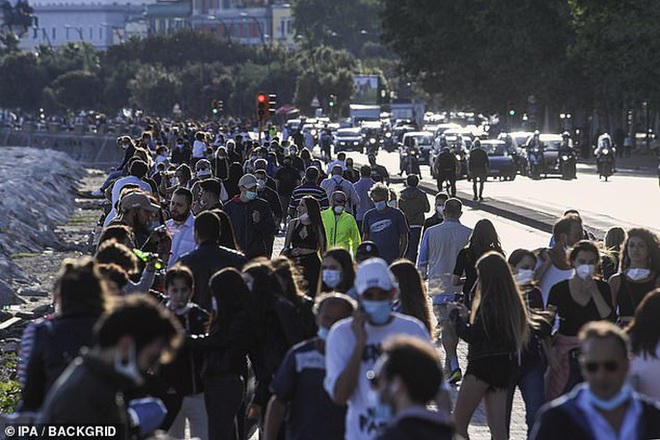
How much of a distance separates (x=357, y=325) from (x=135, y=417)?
1.05 m

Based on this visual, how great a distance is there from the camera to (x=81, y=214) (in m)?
56.0

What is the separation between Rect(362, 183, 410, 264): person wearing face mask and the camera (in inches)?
706

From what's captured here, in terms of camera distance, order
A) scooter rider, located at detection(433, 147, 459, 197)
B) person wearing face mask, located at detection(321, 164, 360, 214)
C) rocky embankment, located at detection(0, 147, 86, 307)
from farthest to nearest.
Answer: scooter rider, located at detection(433, 147, 459, 197) < rocky embankment, located at detection(0, 147, 86, 307) < person wearing face mask, located at detection(321, 164, 360, 214)

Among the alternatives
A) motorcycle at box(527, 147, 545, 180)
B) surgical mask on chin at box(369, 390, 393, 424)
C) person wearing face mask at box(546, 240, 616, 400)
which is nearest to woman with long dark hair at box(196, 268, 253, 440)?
person wearing face mask at box(546, 240, 616, 400)

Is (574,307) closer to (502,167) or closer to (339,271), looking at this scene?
(339,271)

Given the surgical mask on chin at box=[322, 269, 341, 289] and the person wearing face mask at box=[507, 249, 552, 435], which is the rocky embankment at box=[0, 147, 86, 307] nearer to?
the person wearing face mask at box=[507, 249, 552, 435]

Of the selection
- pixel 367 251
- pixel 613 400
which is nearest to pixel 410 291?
pixel 367 251

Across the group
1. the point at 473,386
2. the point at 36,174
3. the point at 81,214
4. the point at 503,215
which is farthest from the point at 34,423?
the point at 36,174

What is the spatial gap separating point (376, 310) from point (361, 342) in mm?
160

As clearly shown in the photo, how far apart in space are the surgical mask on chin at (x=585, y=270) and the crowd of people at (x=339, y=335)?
3 centimetres

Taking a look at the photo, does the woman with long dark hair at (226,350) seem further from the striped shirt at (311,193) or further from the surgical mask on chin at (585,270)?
the striped shirt at (311,193)

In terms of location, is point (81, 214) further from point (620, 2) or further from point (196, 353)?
point (196, 353)

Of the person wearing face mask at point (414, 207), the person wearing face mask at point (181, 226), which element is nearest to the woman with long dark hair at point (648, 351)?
the person wearing face mask at point (181, 226)

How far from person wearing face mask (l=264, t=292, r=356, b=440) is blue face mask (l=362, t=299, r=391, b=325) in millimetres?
625
